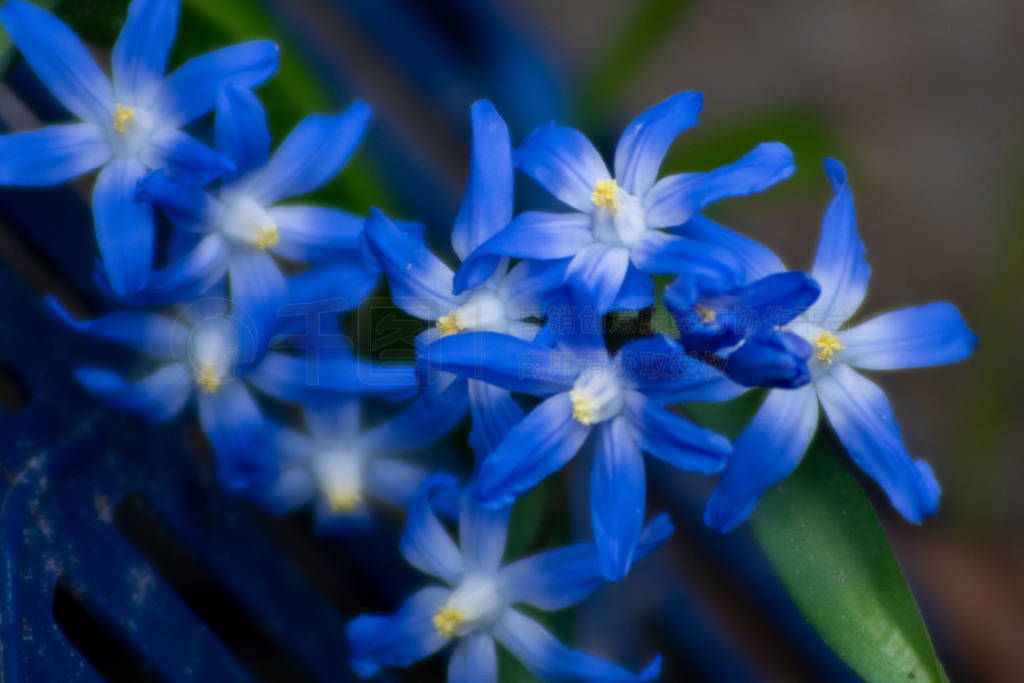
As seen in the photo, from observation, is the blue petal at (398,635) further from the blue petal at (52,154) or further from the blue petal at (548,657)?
the blue petal at (52,154)

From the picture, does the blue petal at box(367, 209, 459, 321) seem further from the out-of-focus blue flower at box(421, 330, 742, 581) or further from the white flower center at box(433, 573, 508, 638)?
the white flower center at box(433, 573, 508, 638)

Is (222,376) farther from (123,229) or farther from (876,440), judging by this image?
(876,440)

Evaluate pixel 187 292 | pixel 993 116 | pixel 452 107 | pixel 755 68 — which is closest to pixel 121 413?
pixel 187 292

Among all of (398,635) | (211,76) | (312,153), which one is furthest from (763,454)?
(211,76)

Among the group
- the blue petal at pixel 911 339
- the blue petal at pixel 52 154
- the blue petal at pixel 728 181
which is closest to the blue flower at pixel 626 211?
the blue petal at pixel 728 181

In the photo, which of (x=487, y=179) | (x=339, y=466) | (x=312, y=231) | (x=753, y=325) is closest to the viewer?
(x=753, y=325)

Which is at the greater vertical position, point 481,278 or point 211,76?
point 211,76

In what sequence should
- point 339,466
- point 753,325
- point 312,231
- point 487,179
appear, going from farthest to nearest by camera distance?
point 339,466
point 312,231
point 487,179
point 753,325
